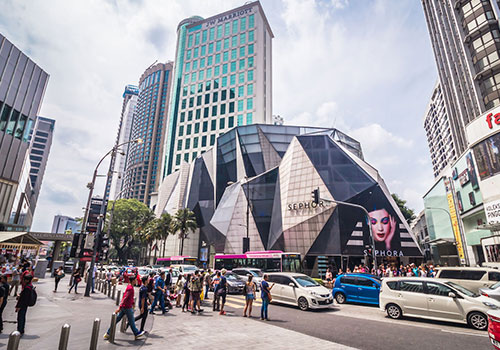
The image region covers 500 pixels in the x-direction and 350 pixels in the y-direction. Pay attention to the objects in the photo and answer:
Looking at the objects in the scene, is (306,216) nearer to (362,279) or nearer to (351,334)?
(362,279)

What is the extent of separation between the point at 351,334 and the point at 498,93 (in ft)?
139

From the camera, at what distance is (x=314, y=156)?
37.9 meters

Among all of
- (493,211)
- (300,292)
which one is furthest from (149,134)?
(300,292)

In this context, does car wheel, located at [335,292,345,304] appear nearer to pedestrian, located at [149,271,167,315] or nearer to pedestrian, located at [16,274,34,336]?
pedestrian, located at [149,271,167,315]

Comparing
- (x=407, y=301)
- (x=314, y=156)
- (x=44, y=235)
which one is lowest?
(x=407, y=301)

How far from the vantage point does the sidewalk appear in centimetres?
733

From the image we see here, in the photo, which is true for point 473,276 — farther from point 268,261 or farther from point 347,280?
point 268,261

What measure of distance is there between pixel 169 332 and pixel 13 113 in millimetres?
38333

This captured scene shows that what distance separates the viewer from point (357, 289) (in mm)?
15203

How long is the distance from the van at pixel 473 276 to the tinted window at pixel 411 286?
15.9ft

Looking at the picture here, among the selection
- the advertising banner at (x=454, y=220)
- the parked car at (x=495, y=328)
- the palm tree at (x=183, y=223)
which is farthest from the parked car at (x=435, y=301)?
the palm tree at (x=183, y=223)

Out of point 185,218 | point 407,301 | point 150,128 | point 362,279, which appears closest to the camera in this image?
point 407,301

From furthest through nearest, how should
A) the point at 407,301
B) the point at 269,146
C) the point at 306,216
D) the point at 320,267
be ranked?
1. the point at 269,146
2. the point at 306,216
3. the point at 320,267
4. the point at 407,301

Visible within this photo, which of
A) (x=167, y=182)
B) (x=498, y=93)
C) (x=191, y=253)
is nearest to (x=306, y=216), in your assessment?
(x=498, y=93)
